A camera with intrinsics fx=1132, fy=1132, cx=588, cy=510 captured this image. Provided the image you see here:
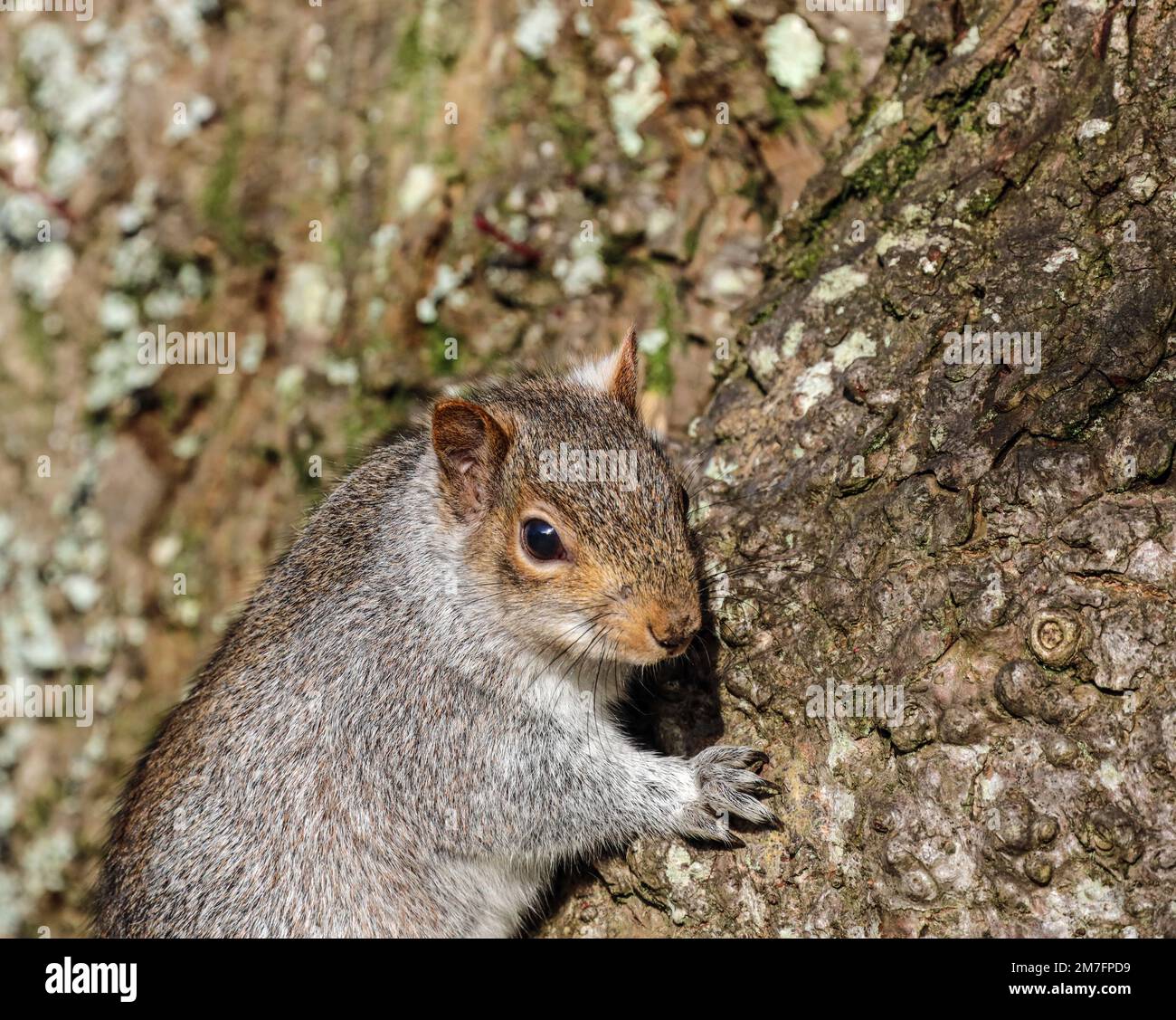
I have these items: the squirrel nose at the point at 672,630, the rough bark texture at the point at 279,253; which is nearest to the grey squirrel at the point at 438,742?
the squirrel nose at the point at 672,630

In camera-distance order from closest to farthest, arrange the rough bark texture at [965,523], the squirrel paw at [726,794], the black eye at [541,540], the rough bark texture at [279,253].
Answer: the rough bark texture at [965,523]
the squirrel paw at [726,794]
the black eye at [541,540]
the rough bark texture at [279,253]

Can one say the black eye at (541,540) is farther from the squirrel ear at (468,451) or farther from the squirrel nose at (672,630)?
the squirrel nose at (672,630)

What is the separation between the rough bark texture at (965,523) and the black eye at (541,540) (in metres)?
0.59

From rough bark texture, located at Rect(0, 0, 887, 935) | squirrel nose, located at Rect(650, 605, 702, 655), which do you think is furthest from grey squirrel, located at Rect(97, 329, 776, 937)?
rough bark texture, located at Rect(0, 0, 887, 935)

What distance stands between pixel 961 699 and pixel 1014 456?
28.0 inches

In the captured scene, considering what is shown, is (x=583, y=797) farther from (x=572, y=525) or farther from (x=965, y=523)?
(x=965, y=523)

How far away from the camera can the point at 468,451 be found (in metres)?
3.84

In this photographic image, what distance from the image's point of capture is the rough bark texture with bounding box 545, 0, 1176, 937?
9.70 ft

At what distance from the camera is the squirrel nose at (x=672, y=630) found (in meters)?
3.47

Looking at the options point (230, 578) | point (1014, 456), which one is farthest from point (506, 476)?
point (230, 578)

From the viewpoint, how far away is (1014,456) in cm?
324

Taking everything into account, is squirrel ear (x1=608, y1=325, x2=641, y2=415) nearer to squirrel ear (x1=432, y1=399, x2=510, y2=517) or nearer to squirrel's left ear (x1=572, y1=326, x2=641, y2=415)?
squirrel's left ear (x1=572, y1=326, x2=641, y2=415)

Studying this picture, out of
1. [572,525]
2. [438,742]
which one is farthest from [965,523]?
[438,742]

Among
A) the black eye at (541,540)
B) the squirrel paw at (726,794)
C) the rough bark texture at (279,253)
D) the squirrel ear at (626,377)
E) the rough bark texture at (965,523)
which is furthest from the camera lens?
the rough bark texture at (279,253)
